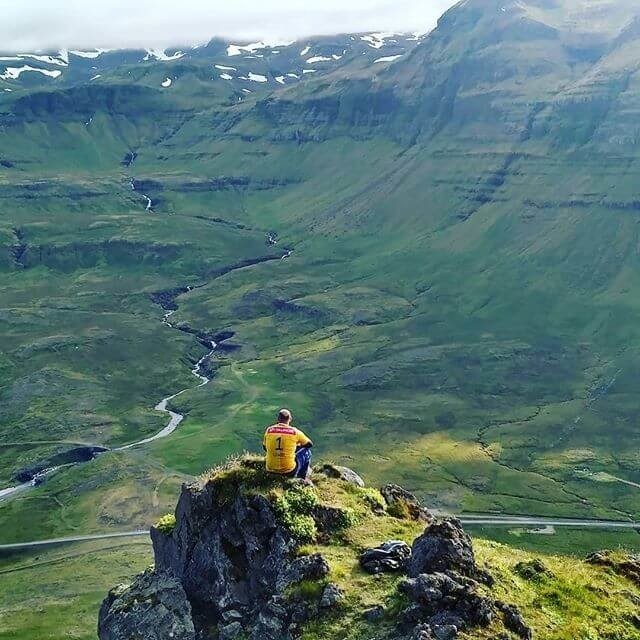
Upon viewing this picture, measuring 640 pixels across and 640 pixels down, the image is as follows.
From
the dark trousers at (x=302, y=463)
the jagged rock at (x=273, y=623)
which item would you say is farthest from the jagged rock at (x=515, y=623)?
the dark trousers at (x=302, y=463)

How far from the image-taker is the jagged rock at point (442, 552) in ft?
101

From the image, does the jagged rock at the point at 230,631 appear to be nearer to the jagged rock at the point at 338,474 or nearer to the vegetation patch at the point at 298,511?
the vegetation patch at the point at 298,511

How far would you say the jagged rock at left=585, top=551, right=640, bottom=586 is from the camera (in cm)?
3575

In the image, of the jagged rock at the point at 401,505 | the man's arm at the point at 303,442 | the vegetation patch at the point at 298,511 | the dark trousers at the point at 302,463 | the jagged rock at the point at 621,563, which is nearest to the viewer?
the vegetation patch at the point at 298,511

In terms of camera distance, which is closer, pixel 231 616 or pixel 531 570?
pixel 531 570

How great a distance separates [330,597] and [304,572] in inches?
81.6

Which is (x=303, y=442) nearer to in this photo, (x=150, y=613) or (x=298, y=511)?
(x=298, y=511)

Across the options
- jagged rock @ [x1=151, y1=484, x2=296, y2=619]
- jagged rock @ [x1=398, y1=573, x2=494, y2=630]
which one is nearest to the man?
jagged rock @ [x1=151, y1=484, x2=296, y2=619]

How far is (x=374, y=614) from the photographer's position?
29656 mm

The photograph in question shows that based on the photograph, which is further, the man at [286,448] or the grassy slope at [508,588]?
the man at [286,448]

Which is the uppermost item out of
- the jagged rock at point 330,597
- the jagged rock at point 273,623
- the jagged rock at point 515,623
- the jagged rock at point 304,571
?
the jagged rock at point 515,623

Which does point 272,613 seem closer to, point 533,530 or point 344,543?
point 344,543

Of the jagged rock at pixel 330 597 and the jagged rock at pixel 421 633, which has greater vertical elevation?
the jagged rock at pixel 421 633

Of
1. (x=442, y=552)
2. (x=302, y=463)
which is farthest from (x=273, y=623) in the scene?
(x=302, y=463)
